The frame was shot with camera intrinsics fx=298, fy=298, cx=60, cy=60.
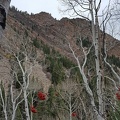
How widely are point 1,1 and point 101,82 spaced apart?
7282 mm

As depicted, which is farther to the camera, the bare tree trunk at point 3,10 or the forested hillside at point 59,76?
the forested hillside at point 59,76

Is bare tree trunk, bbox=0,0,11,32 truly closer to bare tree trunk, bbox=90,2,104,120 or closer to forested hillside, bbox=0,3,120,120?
forested hillside, bbox=0,3,120,120

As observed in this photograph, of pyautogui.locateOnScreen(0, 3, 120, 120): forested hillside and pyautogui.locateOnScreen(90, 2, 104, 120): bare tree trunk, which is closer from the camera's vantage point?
pyautogui.locateOnScreen(90, 2, 104, 120): bare tree trunk

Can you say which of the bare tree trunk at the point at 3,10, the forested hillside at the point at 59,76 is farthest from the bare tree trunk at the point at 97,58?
the bare tree trunk at the point at 3,10

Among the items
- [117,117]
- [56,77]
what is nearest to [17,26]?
[56,77]

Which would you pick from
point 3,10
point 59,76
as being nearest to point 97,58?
point 3,10

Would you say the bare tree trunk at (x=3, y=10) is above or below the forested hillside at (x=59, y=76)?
above

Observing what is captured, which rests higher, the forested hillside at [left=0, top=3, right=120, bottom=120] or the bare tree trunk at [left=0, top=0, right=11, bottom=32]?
the bare tree trunk at [left=0, top=0, right=11, bottom=32]

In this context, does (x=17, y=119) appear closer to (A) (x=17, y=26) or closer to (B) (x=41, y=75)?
(B) (x=41, y=75)

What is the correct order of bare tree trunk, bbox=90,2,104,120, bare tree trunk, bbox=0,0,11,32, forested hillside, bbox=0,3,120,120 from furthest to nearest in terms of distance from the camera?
forested hillside, bbox=0,3,120,120 < bare tree trunk, bbox=90,2,104,120 < bare tree trunk, bbox=0,0,11,32

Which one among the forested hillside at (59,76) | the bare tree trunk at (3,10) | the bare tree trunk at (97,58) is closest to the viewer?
the bare tree trunk at (3,10)

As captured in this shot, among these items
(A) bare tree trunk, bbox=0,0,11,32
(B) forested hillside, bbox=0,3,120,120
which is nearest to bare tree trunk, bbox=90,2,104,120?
(B) forested hillside, bbox=0,3,120,120

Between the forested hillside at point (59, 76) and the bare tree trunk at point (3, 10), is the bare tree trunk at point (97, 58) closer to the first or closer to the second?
the forested hillside at point (59, 76)

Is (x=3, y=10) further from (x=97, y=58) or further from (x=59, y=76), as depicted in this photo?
(x=59, y=76)
